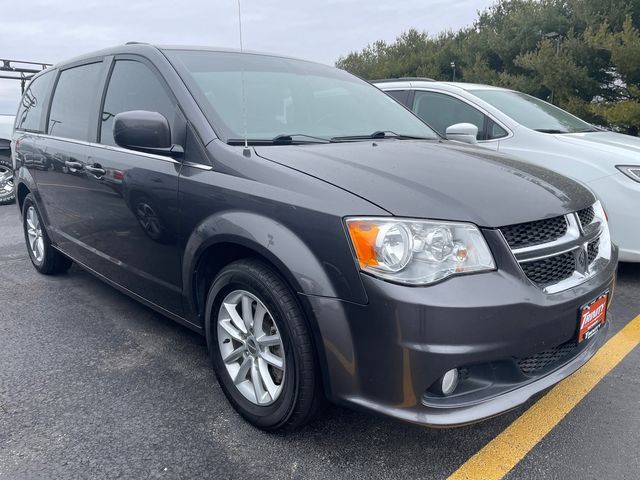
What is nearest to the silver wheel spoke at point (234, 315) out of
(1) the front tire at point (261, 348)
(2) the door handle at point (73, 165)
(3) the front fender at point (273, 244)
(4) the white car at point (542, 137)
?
(1) the front tire at point (261, 348)

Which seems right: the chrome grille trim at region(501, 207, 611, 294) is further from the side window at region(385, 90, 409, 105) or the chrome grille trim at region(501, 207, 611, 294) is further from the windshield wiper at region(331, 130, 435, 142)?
the side window at region(385, 90, 409, 105)

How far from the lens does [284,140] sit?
100 inches

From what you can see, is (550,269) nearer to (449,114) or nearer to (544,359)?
(544,359)

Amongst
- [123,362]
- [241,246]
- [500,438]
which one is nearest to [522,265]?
[500,438]

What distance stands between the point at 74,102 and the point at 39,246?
60.6 inches

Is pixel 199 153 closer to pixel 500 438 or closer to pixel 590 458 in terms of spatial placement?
pixel 500 438

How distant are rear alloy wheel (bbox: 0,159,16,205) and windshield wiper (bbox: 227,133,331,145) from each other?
7.65m

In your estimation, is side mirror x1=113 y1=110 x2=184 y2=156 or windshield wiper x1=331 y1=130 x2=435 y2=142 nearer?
side mirror x1=113 y1=110 x2=184 y2=156

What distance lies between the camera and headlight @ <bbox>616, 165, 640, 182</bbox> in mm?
3990

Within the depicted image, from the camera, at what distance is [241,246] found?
2254 millimetres

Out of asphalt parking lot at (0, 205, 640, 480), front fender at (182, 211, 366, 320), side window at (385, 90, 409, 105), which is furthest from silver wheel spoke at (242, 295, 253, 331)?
side window at (385, 90, 409, 105)

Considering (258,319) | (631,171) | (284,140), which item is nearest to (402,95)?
(631,171)

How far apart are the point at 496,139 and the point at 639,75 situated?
41.4ft

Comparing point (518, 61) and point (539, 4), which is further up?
point (539, 4)
